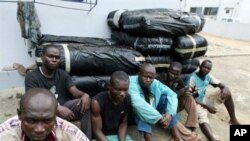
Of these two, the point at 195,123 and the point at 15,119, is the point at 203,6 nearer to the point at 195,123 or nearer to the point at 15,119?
the point at 195,123

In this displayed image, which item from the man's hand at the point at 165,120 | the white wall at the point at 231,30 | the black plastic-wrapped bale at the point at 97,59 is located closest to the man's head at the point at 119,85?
the man's hand at the point at 165,120

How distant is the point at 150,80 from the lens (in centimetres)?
285

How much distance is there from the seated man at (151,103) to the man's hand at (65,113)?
2.22 ft

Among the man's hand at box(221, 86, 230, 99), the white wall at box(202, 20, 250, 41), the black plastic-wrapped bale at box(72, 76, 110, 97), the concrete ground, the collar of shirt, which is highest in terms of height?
the collar of shirt

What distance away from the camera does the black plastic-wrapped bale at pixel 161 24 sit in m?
3.38

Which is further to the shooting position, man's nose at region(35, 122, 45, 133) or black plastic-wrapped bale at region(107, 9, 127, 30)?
black plastic-wrapped bale at region(107, 9, 127, 30)

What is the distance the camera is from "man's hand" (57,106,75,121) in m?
2.52

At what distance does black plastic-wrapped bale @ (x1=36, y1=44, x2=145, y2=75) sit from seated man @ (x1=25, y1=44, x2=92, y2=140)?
0.99 ft

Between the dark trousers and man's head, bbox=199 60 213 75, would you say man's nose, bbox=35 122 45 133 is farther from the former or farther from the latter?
man's head, bbox=199 60 213 75

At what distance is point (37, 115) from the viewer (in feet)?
4.61

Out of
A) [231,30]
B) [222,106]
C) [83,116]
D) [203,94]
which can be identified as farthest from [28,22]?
[231,30]

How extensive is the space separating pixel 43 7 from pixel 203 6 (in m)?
23.9

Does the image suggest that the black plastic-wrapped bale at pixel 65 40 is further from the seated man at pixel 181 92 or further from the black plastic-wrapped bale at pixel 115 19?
the seated man at pixel 181 92

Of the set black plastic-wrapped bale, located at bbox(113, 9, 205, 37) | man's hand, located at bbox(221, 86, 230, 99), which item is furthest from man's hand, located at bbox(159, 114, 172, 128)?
man's hand, located at bbox(221, 86, 230, 99)
